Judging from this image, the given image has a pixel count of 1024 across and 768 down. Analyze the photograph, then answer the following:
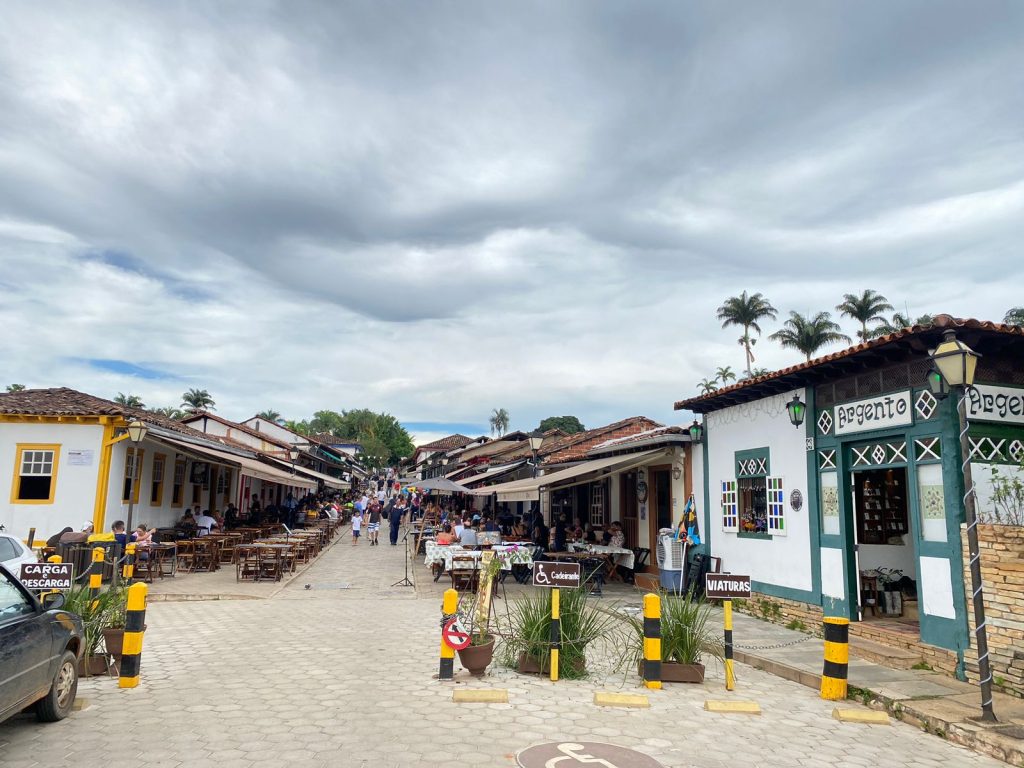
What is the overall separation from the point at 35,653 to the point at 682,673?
5.83m

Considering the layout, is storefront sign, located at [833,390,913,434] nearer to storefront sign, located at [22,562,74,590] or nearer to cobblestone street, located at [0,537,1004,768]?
cobblestone street, located at [0,537,1004,768]

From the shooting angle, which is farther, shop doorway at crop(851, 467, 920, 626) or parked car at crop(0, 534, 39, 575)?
shop doorway at crop(851, 467, 920, 626)

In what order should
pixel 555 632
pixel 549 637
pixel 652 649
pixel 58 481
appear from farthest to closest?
pixel 58 481 < pixel 549 637 < pixel 555 632 < pixel 652 649

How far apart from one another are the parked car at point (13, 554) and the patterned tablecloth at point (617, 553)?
33.3ft

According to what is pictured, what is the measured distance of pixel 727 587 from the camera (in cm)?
709

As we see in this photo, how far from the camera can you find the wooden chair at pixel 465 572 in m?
13.4

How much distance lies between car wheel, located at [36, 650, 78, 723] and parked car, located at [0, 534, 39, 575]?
4510mm

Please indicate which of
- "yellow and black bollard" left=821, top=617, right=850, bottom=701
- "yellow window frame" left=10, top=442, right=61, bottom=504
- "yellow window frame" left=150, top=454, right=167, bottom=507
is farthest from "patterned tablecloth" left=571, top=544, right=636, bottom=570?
"yellow window frame" left=10, top=442, right=61, bottom=504

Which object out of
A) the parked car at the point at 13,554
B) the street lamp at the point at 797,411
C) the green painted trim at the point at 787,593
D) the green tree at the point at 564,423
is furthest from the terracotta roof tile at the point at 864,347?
the green tree at the point at 564,423

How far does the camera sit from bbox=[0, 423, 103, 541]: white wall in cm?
1681

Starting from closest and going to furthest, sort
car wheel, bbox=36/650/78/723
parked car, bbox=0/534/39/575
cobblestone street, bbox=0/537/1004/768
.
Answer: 1. cobblestone street, bbox=0/537/1004/768
2. car wheel, bbox=36/650/78/723
3. parked car, bbox=0/534/39/575

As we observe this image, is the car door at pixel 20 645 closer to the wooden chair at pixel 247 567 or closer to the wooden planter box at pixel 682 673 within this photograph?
the wooden planter box at pixel 682 673

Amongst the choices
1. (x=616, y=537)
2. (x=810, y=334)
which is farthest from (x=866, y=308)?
(x=616, y=537)

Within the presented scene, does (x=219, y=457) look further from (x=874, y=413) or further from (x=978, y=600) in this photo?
(x=978, y=600)
